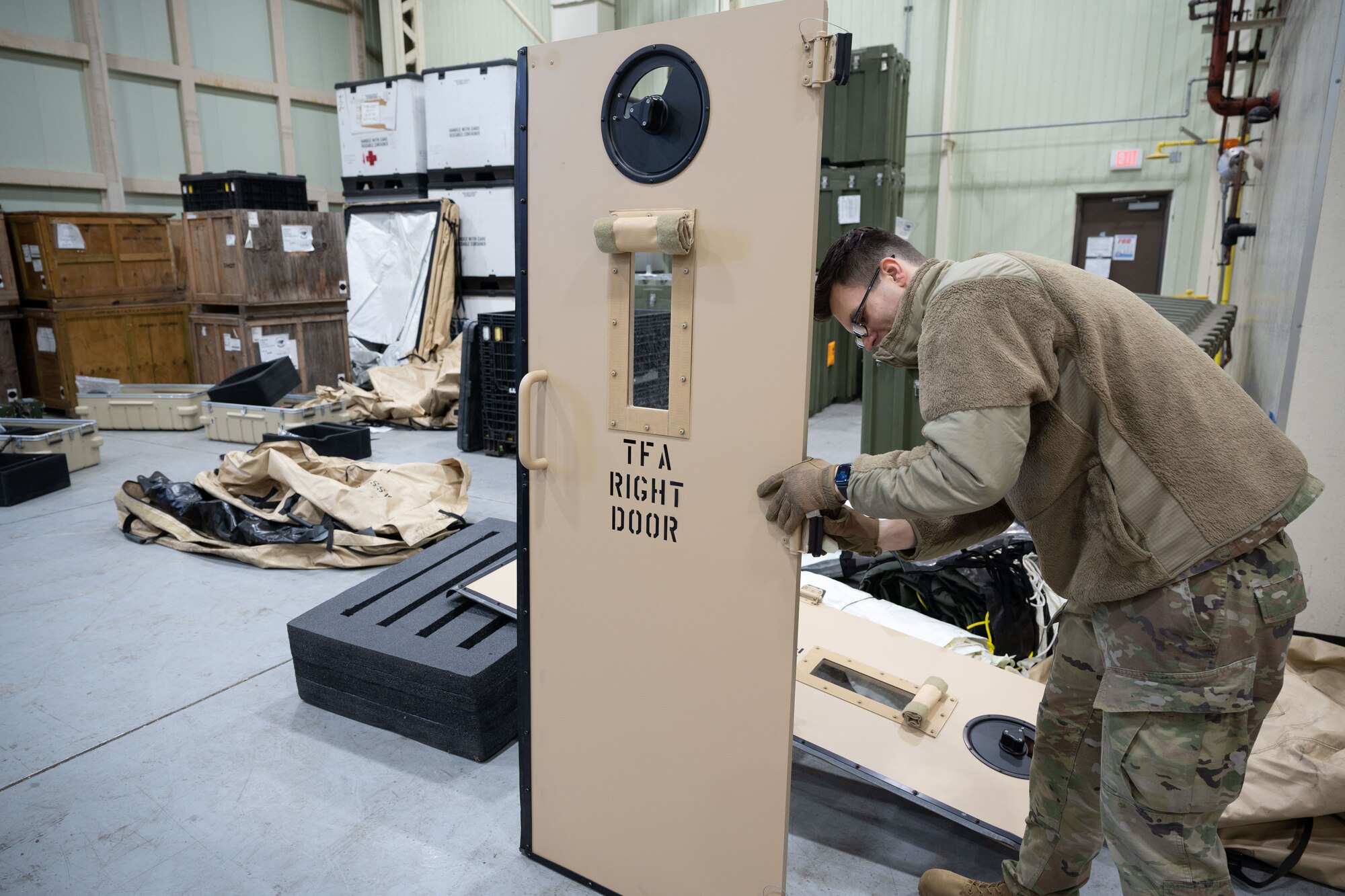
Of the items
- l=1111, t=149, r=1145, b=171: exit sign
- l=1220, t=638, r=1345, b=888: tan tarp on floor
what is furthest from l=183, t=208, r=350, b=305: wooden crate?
l=1220, t=638, r=1345, b=888: tan tarp on floor

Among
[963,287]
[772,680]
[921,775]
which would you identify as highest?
[963,287]

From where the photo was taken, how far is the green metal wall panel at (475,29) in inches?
373

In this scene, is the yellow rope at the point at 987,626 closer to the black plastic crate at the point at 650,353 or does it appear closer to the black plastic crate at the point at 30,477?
the black plastic crate at the point at 650,353

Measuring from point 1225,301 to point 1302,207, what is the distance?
3347mm

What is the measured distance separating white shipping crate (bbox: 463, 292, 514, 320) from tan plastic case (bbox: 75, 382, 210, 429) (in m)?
2.46

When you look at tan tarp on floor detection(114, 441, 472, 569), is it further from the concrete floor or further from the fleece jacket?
the fleece jacket

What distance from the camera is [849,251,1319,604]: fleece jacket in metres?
1.32

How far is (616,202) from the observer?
1580mm

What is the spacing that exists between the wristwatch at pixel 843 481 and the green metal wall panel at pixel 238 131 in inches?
381

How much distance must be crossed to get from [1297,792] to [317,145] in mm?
11267

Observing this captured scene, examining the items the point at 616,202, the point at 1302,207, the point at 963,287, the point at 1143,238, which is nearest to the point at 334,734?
the point at 616,202

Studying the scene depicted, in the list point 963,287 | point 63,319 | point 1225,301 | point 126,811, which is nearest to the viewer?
point 963,287

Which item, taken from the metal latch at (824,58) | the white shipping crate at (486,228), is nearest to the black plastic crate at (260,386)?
the white shipping crate at (486,228)

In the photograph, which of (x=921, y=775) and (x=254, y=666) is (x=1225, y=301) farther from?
(x=254, y=666)
